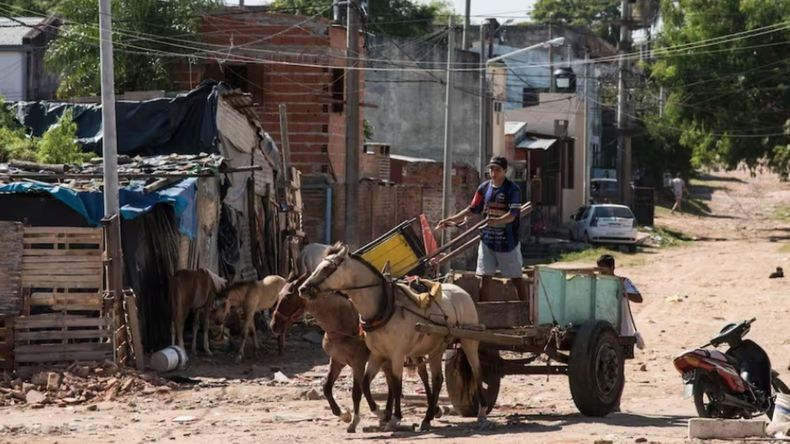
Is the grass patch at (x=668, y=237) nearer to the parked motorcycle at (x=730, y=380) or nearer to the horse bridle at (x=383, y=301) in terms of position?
the parked motorcycle at (x=730, y=380)

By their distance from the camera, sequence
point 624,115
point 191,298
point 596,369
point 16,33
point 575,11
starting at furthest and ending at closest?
point 575,11 → point 624,115 → point 16,33 → point 191,298 → point 596,369

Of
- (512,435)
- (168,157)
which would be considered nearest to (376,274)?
(512,435)

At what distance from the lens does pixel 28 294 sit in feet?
55.8

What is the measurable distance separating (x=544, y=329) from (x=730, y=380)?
1.75 metres

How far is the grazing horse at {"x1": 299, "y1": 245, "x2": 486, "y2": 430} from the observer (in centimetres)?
1163

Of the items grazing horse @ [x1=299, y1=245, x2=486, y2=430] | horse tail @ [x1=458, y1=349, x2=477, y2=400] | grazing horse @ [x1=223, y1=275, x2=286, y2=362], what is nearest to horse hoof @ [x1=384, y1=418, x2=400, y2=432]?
grazing horse @ [x1=299, y1=245, x2=486, y2=430]

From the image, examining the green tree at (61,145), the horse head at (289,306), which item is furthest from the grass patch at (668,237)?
the horse head at (289,306)

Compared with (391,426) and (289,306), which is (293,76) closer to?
(289,306)

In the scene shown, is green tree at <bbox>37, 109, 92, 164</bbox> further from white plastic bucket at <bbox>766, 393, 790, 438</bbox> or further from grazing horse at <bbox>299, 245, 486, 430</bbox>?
white plastic bucket at <bbox>766, 393, 790, 438</bbox>

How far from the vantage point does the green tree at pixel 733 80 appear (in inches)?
2026

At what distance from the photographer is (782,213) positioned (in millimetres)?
66125

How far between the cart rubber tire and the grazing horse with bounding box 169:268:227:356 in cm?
801

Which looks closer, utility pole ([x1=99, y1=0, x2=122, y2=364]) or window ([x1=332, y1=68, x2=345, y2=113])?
utility pole ([x1=99, y1=0, x2=122, y2=364])

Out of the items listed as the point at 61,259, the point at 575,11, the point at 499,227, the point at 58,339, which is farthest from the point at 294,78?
the point at 575,11
